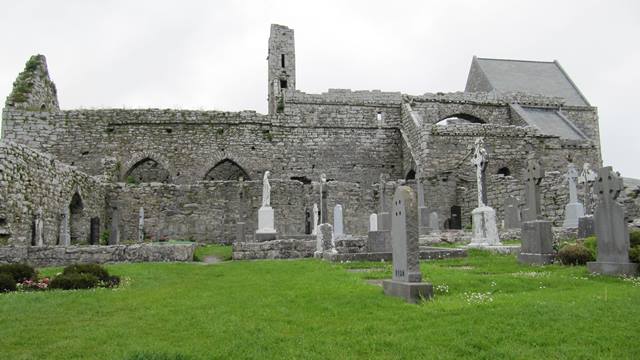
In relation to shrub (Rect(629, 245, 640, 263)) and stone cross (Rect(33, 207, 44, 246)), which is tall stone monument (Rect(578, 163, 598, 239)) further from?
stone cross (Rect(33, 207, 44, 246))

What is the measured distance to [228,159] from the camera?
2592cm

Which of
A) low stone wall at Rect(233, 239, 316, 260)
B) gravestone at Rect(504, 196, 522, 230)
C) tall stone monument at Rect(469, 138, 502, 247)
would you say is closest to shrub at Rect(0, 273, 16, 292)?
low stone wall at Rect(233, 239, 316, 260)

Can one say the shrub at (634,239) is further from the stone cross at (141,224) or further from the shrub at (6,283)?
the stone cross at (141,224)

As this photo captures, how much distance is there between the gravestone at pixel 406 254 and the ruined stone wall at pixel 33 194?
1045 cm

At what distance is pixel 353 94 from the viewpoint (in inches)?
1138

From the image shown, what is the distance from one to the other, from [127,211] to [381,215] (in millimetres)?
11090

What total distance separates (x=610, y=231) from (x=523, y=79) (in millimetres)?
30756

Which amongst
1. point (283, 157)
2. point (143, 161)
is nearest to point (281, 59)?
point (283, 157)

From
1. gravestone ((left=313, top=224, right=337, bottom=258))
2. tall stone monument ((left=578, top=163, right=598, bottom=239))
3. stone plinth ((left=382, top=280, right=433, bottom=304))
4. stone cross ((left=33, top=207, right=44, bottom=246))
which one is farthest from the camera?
stone cross ((left=33, top=207, right=44, bottom=246))

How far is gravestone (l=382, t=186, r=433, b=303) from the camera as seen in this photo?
247 inches

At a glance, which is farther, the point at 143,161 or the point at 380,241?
the point at 143,161

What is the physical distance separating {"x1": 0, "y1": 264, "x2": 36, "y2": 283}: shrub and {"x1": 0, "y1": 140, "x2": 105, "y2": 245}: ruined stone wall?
14.2 feet

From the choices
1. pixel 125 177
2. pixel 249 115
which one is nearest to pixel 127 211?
pixel 125 177

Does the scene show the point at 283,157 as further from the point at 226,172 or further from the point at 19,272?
the point at 19,272
